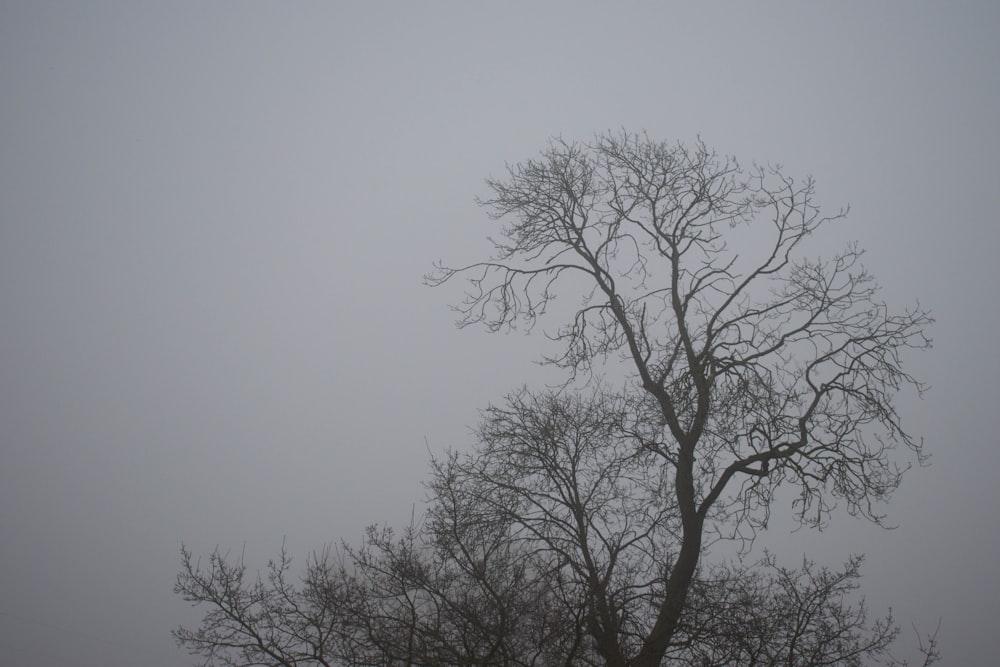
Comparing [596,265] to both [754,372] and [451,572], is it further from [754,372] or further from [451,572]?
[451,572]

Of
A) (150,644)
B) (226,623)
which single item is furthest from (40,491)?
(226,623)

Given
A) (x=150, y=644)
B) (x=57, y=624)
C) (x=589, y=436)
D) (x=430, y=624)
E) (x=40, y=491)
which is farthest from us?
(x=40, y=491)

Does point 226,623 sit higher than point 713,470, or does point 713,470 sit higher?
point 713,470

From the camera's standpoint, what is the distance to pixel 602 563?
21.7 ft

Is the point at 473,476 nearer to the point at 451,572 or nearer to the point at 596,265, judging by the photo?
the point at 451,572

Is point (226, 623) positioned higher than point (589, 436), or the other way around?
point (589, 436)

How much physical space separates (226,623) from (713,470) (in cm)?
527

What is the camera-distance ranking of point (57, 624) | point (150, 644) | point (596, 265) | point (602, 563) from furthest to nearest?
point (57, 624)
point (150, 644)
point (596, 265)
point (602, 563)

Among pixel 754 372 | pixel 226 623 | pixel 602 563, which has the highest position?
pixel 754 372

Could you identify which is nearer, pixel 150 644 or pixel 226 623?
pixel 226 623

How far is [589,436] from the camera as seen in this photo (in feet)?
23.5

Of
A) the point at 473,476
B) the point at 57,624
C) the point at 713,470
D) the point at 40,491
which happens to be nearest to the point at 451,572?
the point at 473,476

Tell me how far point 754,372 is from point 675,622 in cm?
307

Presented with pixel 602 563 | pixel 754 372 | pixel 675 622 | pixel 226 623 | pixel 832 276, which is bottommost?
pixel 226 623
